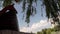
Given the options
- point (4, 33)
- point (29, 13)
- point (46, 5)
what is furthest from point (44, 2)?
point (4, 33)

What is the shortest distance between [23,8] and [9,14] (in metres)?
1.84

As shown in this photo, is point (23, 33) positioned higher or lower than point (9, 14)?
lower

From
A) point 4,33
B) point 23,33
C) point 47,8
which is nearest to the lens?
point 47,8

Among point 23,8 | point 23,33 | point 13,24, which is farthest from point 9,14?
point 23,8

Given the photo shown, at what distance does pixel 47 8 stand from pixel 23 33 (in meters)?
2.15

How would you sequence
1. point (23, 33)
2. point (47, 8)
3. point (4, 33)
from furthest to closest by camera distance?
point (23, 33), point (4, 33), point (47, 8)

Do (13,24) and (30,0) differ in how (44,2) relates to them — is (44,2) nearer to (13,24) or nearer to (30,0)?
(30,0)

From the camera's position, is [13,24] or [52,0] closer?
[52,0]

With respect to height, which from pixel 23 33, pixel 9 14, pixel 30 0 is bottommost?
pixel 23 33

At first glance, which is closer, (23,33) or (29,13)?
(29,13)

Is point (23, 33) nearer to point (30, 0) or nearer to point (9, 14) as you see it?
point (9, 14)

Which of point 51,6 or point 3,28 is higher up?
point 51,6

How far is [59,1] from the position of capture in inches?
144

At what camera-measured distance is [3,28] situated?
5332 mm
